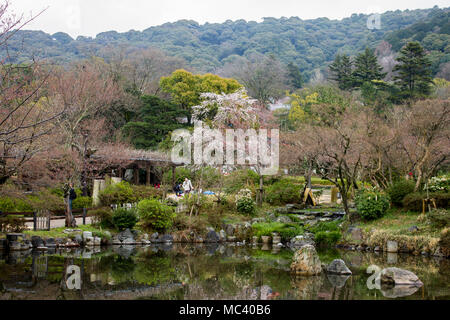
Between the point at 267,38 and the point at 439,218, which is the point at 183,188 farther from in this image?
the point at 267,38

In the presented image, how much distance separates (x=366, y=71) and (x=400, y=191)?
2422 cm

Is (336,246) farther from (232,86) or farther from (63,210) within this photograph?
(232,86)

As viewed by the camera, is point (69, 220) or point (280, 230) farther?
point (280, 230)

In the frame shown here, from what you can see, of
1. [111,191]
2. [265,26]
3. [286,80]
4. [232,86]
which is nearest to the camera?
[111,191]

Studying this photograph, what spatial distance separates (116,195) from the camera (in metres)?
16.3

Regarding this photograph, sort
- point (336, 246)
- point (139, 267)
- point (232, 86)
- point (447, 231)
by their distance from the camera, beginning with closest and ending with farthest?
point (139, 267)
point (447, 231)
point (336, 246)
point (232, 86)

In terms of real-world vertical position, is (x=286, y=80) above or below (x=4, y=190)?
above

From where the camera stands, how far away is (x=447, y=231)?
1143 centimetres

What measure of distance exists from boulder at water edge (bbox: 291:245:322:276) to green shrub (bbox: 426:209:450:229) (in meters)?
4.87

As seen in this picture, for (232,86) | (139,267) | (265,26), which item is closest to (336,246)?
(139,267)

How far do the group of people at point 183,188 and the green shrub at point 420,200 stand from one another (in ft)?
32.2

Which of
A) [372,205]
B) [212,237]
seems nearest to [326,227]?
[372,205]

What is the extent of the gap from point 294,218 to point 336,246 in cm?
259

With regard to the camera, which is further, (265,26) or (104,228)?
(265,26)
